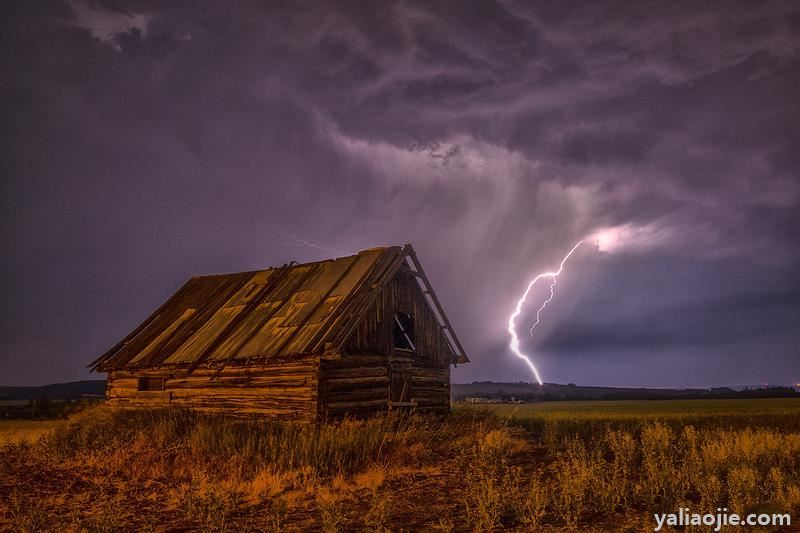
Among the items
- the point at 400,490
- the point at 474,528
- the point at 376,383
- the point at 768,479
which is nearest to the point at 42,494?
the point at 400,490

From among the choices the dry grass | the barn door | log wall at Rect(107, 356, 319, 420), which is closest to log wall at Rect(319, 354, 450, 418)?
the barn door

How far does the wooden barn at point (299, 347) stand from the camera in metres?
15.7

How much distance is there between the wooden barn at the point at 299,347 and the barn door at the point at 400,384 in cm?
3

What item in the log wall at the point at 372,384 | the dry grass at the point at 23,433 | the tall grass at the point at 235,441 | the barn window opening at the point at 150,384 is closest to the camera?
the tall grass at the point at 235,441

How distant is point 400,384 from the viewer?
18.4m

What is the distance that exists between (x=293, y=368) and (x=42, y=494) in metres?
6.97

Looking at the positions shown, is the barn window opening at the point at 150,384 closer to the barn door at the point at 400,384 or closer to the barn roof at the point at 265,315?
the barn roof at the point at 265,315

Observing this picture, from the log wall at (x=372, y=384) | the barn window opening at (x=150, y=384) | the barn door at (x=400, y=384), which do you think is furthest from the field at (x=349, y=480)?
the barn window opening at (x=150, y=384)

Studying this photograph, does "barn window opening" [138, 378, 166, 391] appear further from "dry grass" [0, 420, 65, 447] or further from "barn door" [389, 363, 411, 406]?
"barn door" [389, 363, 411, 406]

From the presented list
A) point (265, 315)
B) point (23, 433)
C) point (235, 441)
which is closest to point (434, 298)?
point (265, 315)

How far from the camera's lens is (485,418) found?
63.0 feet

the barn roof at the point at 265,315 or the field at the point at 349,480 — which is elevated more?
the barn roof at the point at 265,315

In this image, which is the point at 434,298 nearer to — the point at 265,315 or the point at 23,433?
the point at 265,315

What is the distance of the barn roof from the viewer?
16.0m
